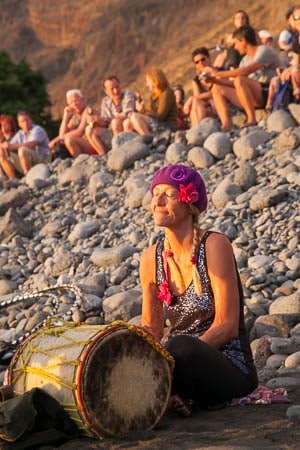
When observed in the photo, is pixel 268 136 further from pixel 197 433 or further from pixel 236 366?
pixel 197 433

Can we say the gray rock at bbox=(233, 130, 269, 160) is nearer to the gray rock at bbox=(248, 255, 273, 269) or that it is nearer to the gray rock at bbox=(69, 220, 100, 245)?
the gray rock at bbox=(69, 220, 100, 245)

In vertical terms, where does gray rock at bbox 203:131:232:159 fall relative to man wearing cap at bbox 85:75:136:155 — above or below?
below

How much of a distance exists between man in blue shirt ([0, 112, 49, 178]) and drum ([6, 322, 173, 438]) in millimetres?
7848

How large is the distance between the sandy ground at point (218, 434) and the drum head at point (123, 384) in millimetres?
71

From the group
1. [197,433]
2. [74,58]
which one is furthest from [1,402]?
[74,58]

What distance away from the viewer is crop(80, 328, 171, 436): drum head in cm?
373

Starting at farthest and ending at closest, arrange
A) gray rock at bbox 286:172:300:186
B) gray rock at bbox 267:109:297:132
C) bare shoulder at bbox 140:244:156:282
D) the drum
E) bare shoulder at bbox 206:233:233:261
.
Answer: gray rock at bbox 267:109:297:132
gray rock at bbox 286:172:300:186
bare shoulder at bbox 140:244:156:282
bare shoulder at bbox 206:233:233:261
the drum

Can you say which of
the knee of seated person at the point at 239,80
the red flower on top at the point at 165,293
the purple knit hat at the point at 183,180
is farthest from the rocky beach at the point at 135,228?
the purple knit hat at the point at 183,180

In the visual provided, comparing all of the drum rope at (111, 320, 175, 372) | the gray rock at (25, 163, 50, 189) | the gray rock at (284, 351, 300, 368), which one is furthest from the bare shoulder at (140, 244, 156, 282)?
the gray rock at (25, 163, 50, 189)

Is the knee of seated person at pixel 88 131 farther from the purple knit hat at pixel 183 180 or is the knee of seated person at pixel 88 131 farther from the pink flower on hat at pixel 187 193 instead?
the pink flower on hat at pixel 187 193

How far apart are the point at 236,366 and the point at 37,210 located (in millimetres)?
6660

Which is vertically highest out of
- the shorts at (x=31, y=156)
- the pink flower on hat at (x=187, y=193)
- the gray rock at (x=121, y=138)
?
the shorts at (x=31, y=156)

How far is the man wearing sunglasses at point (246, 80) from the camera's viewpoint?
967 centimetres

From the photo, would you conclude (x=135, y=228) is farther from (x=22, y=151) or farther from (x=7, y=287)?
(x=22, y=151)
